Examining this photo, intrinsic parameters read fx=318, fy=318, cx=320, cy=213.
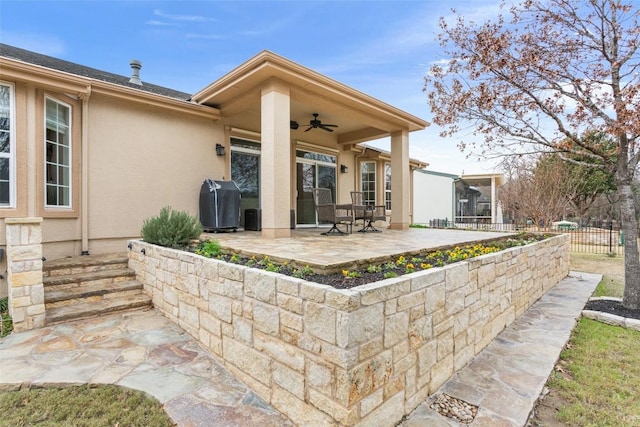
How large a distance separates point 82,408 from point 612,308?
6.78 meters

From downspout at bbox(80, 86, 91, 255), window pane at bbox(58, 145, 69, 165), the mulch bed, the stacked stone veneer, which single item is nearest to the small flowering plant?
the stacked stone veneer

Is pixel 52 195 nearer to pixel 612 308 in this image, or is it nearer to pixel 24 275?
pixel 24 275

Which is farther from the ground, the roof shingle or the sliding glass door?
the roof shingle

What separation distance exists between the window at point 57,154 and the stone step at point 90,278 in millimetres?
1298

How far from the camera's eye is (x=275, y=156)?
17.5 feet

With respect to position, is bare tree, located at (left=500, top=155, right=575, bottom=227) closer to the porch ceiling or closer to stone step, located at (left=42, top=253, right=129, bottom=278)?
the porch ceiling

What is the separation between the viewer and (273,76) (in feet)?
17.2

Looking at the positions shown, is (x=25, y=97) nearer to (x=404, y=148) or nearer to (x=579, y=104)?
(x=404, y=148)

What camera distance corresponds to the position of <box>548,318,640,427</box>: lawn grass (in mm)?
2418

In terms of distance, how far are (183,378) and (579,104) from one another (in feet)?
21.0

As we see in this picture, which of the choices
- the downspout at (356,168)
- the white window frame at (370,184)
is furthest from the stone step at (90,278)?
the white window frame at (370,184)

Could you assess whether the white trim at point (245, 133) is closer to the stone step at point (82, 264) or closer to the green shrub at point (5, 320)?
the stone step at point (82, 264)

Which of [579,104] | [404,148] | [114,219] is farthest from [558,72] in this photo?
[114,219]

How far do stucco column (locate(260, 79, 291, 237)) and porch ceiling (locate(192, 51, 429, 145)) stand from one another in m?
0.29
